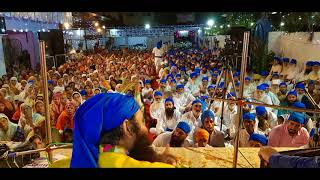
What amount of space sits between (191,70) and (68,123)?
286 cm

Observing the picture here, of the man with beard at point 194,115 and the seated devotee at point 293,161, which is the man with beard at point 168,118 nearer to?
the man with beard at point 194,115

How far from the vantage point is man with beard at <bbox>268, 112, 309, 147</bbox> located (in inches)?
95.0

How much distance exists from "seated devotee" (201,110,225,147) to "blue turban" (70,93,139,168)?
5.58 feet

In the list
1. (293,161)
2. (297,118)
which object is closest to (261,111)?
(297,118)

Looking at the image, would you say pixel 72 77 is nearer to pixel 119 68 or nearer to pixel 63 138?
pixel 119 68

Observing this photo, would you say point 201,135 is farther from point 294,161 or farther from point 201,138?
point 294,161

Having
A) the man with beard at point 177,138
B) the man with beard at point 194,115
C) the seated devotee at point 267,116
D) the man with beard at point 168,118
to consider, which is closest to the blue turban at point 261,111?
the seated devotee at point 267,116

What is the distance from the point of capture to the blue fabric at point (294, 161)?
0.91 meters

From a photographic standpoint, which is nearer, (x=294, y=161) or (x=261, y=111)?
(x=294, y=161)

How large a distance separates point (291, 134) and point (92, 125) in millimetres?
2002

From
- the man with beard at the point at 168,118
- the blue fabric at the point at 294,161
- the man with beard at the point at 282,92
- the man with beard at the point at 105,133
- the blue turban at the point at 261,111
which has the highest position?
the man with beard at the point at 105,133

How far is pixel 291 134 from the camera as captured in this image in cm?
246

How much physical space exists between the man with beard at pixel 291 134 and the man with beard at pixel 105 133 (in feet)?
5.70
